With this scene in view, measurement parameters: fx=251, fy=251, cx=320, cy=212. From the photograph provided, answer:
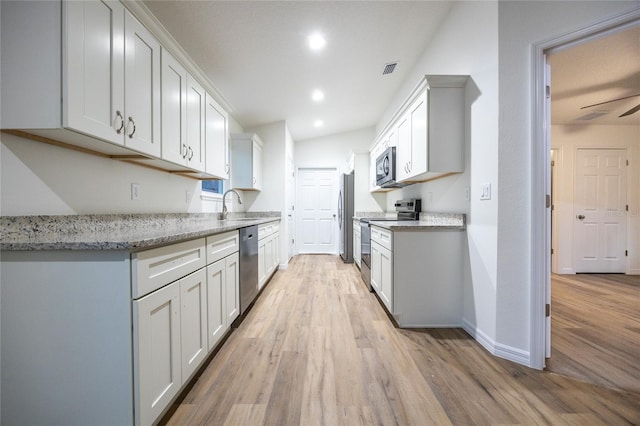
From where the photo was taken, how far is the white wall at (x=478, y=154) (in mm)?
1751

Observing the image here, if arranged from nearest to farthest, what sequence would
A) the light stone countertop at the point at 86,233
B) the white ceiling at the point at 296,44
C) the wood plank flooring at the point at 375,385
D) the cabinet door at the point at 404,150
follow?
the light stone countertop at the point at 86,233
the wood plank flooring at the point at 375,385
the white ceiling at the point at 296,44
the cabinet door at the point at 404,150

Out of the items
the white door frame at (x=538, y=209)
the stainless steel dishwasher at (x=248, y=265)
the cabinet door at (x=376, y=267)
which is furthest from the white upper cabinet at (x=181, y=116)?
the white door frame at (x=538, y=209)

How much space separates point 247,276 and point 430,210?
6.82 feet

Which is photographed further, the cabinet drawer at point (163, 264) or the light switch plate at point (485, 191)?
the light switch plate at point (485, 191)

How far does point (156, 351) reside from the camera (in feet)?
3.60

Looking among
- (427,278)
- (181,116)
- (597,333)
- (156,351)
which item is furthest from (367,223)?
(156,351)

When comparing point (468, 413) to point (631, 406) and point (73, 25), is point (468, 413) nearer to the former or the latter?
point (631, 406)

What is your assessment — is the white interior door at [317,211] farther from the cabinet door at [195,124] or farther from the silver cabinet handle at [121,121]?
the silver cabinet handle at [121,121]

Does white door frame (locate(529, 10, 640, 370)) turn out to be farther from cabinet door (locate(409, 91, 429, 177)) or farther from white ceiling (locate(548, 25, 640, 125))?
cabinet door (locate(409, 91, 429, 177))

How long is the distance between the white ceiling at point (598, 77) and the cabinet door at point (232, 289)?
2815 millimetres

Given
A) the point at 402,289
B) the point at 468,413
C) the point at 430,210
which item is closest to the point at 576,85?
the point at 430,210

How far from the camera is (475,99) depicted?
197cm

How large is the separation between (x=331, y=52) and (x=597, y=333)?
348 centimetres

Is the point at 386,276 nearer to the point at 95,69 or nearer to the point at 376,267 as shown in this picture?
the point at 376,267
